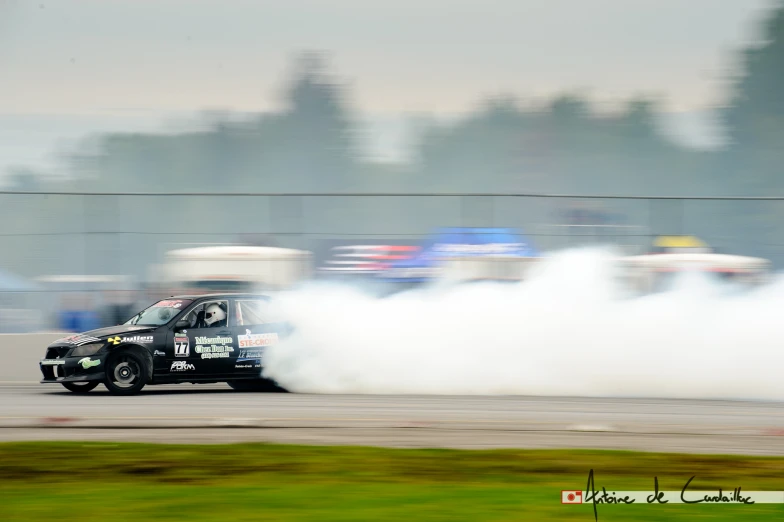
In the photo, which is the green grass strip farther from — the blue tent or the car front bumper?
the blue tent

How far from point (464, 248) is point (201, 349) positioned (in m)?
5.18

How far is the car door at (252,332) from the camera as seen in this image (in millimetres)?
14062

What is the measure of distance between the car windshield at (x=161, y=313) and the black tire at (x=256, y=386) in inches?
48.3

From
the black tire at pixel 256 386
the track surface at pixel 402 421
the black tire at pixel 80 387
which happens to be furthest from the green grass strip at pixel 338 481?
the black tire at pixel 256 386

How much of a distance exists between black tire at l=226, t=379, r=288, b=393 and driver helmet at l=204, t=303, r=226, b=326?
35.1 inches

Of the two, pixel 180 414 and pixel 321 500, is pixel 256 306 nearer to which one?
pixel 180 414

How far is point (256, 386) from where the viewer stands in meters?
15.5

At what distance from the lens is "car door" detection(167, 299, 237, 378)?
45.1ft

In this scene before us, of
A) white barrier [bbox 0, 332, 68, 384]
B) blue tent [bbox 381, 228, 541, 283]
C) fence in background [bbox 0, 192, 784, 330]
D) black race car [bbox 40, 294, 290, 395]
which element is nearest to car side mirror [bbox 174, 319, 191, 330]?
black race car [bbox 40, 294, 290, 395]

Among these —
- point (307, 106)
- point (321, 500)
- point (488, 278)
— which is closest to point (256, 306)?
point (488, 278)

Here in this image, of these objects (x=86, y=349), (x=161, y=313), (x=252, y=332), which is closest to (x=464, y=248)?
(x=252, y=332)

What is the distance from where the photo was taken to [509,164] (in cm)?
3331

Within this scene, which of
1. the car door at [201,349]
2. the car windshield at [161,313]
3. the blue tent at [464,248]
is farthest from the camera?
the blue tent at [464,248]

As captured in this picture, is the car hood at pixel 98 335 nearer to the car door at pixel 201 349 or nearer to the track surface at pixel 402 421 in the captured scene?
the car door at pixel 201 349
